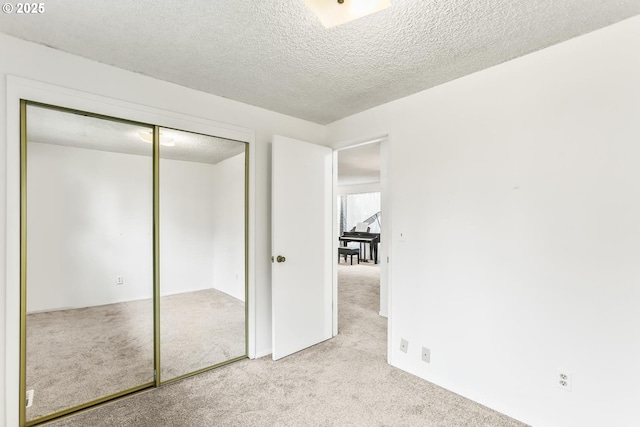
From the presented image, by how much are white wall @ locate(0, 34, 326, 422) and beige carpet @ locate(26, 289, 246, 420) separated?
0.20 m

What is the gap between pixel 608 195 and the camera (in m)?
1.57

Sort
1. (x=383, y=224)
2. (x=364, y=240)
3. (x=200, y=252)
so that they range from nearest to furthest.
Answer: (x=200, y=252) < (x=383, y=224) < (x=364, y=240)

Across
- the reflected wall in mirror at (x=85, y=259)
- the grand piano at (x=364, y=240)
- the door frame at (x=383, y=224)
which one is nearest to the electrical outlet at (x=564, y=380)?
the door frame at (x=383, y=224)

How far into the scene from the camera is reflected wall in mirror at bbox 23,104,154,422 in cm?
183

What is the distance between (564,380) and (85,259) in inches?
131

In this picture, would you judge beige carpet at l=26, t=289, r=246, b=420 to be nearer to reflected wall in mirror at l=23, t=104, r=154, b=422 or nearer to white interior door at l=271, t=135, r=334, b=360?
reflected wall in mirror at l=23, t=104, r=154, b=422

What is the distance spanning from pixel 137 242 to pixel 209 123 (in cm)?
117

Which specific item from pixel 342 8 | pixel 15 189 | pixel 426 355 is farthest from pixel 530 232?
pixel 15 189

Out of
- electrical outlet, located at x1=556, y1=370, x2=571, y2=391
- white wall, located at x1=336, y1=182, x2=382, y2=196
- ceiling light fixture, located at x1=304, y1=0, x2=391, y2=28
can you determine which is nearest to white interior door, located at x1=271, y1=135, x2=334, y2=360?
ceiling light fixture, located at x1=304, y1=0, x2=391, y2=28

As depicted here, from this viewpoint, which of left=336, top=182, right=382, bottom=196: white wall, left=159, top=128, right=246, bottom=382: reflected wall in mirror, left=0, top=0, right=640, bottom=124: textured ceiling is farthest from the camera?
left=336, top=182, right=382, bottom=196: white wall

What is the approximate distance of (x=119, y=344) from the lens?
2.32 metres

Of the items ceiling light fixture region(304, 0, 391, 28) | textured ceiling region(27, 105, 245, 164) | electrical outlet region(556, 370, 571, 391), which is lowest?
electrical outlet region(556, 370, 571, 391)

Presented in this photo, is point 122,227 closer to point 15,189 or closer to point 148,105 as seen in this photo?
point 15,189

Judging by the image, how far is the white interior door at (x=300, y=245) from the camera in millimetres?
2717
